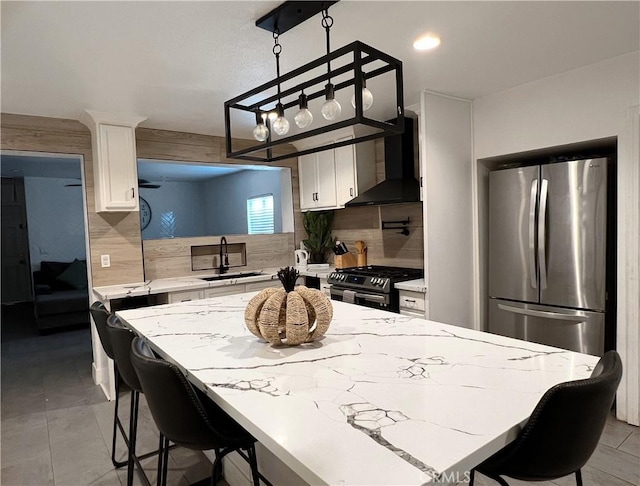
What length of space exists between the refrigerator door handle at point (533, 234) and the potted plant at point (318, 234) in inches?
92.7

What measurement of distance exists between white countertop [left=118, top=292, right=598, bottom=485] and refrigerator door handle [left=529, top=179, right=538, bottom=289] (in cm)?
154

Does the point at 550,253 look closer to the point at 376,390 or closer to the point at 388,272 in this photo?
the point at 388,272

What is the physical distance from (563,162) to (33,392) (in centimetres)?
464

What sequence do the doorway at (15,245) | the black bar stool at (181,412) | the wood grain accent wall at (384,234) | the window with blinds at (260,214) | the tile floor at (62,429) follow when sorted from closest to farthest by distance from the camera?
the black bar stool at (181,412)
the tile floor at (62,429)
the wood grain accent wall at (384,234)
the window with blinds at (260,214)
the doorway at (15,245)

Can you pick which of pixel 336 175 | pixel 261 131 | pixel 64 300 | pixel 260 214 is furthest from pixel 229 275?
pixel 64 300

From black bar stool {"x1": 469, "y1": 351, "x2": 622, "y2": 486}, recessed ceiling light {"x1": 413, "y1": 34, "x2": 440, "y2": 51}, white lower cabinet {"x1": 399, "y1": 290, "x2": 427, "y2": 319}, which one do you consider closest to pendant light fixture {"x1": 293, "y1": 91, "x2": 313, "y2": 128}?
recessed ceiling light {"x1": 413, "y1": 34, "x2": 440, "y2": 51}

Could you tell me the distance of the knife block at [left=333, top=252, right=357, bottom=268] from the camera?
173 inches

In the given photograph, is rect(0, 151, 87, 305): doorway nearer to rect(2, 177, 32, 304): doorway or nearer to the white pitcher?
rect(2, 177, 32, 304): doorway

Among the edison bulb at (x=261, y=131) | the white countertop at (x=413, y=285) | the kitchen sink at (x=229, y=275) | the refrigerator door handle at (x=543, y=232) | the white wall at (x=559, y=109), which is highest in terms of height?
the white wall at (x=559, y=109)

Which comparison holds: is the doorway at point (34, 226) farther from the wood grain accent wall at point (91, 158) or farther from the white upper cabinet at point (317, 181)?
the white upper cabinet at point (317, 181)

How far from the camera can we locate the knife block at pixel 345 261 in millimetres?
4406

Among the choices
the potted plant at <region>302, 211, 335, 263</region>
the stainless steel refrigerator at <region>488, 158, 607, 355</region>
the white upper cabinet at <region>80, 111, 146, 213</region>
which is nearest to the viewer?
the stainless steel refrigerator at <region>488, 158, 607, 355</region>

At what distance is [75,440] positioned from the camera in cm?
273

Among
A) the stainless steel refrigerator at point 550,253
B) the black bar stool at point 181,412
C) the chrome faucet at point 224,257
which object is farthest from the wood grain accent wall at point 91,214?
the stainless steel refrigerator at point 550,253
